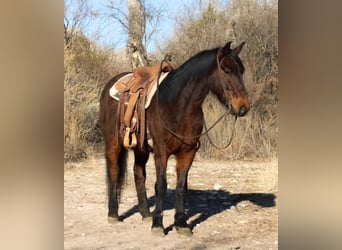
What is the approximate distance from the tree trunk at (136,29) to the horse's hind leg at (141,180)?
1.12ft

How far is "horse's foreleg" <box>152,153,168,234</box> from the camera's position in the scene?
1635mm

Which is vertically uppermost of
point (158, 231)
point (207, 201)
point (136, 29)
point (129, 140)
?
point (136, 29)

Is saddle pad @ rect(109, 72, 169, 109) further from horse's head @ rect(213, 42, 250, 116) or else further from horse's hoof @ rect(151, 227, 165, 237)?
horse's hoof @ rect(151, 227, 165, 237)

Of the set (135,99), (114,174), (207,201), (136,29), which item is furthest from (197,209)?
(136,29)

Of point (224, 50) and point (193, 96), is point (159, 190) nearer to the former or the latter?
point (193, 96)

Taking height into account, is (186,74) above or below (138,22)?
below

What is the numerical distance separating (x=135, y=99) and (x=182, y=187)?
34 cm

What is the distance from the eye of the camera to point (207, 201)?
5.44ft

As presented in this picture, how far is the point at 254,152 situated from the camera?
164 cm

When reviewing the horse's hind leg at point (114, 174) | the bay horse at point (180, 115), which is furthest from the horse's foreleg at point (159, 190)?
the horse's hind leg at point (114, 174)

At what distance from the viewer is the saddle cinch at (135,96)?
5.40 feet

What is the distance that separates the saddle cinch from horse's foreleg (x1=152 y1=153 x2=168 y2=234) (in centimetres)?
9

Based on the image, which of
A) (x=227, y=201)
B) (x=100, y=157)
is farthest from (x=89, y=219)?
(x=227, y=201)
